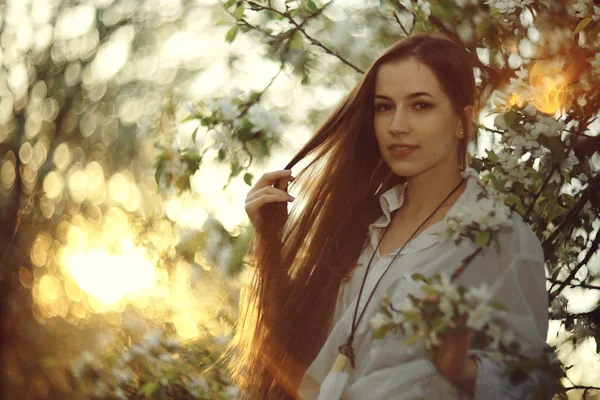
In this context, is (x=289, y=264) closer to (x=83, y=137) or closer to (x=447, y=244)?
(x=447, y=244)

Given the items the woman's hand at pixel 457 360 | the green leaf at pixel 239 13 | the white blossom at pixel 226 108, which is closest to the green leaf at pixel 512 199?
the woman's hand at pixel 457 360

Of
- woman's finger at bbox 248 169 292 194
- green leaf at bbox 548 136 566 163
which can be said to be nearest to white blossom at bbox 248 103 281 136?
woman's finger at bbox 248 169 292 194

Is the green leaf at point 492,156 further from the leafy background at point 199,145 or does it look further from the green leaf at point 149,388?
the green leaf at point 149,388

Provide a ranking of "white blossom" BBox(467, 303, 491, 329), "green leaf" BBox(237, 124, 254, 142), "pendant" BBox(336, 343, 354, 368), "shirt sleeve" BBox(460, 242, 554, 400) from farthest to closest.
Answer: "green leaf" BBox(237, 124, 254, 142), "pendant" BBox(336, 343, 354, 368), "shirt sleeve" BBox(460, 242, 554, 400), "white blossom" BBox(467, 303, 491, 329)

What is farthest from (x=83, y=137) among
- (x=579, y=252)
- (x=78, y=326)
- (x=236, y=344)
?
(x=579, y=252)

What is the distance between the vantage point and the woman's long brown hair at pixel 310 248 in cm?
176

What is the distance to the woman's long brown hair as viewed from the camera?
5.79 ft

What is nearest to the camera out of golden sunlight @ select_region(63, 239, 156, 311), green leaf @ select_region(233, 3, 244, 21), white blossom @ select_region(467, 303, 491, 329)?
white blossom @ select_region(467, 303, 491, 329)

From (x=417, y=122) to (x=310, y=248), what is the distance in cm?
45

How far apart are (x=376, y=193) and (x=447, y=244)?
1.07 ft

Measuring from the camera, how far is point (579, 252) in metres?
1.85

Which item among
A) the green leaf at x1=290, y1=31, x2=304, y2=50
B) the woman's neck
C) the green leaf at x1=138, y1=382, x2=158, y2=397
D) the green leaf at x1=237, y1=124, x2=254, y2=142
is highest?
the green leaf at x1=290, y1=31, x2=304, y2=50

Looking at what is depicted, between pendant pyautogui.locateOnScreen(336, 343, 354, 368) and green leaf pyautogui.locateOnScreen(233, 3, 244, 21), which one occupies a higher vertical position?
green leaf pyautogui.locateOnScreen(233, 3, 244, 21)

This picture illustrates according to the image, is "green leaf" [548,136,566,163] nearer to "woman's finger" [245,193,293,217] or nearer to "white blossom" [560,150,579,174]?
"white blossom" [560,150,579,174]
